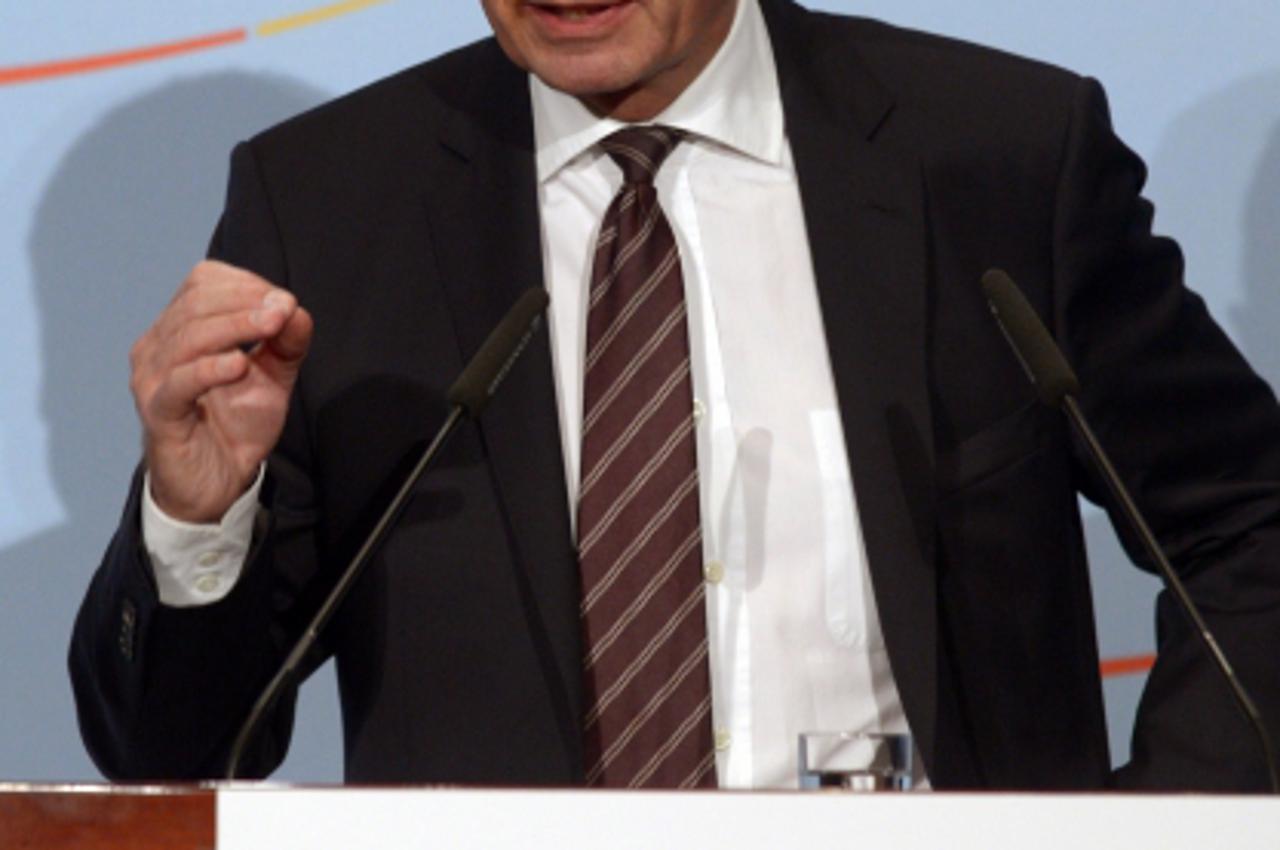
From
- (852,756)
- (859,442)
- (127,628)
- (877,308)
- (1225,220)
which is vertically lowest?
(852,756)

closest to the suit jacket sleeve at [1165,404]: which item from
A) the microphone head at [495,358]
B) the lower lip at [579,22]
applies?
the lower lip at [579,22]

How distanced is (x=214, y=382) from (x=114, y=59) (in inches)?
27.6

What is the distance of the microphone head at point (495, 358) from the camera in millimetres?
1441

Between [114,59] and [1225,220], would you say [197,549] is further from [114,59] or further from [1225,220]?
[1225,220]

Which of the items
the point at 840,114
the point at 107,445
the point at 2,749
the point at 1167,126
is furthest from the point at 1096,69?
the point at 2,749

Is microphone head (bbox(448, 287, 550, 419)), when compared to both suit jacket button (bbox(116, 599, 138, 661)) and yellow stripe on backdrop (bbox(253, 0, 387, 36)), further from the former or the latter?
yellow stripe on backdrop (bbox(253, 0, 387, 36))

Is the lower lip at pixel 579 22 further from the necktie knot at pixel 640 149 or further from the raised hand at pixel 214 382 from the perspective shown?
the raised hand at pixel 214 382

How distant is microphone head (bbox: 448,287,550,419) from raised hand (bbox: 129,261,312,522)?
11 centimetres

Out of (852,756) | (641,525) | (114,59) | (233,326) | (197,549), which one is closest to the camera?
(852,756)

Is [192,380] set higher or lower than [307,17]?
lower

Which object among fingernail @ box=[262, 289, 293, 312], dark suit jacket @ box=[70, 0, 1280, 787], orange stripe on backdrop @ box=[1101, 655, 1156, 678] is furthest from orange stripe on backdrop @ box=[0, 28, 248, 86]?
orange stripe on backdrop @ box=[1101, 655, 1156, 678]

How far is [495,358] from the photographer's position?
146 centimetres

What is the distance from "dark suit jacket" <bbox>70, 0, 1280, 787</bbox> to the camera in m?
1.68

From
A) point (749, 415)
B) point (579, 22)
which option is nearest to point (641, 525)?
point (749, 415)
